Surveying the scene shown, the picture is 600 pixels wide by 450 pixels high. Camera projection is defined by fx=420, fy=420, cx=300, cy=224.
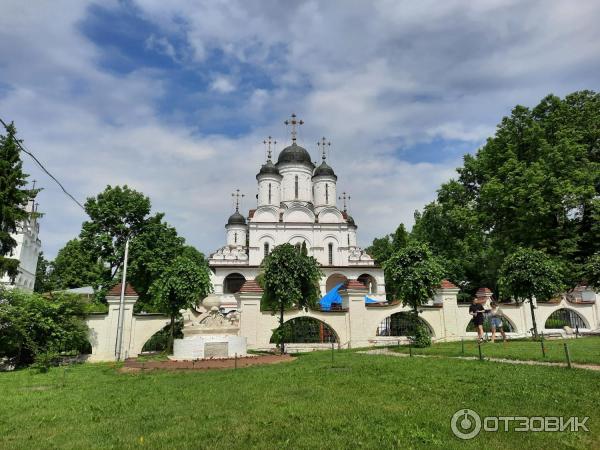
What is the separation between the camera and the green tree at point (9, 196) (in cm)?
1783

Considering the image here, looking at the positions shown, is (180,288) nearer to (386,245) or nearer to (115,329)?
(115,329)

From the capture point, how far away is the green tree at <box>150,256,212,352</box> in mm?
15781

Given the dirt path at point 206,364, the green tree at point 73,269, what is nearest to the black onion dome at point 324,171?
the green tree at point 73,269

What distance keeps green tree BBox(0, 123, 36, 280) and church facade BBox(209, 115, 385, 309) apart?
21582mm

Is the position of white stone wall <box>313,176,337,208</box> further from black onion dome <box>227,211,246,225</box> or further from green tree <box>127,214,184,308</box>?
green tree <box>127,214,184,308</box>

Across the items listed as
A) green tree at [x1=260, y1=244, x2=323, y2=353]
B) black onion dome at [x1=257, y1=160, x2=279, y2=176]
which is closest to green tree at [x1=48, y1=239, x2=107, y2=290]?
black onion dome at [x1=257, y1=160, x2=279, y2=176]

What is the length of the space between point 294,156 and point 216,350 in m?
35.2

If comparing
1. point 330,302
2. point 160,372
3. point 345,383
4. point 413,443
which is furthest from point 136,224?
point 413,443

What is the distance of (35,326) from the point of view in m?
13.9

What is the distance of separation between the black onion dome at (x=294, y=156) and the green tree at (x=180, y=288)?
31673 millimetres

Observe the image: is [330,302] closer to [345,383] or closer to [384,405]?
[345,383]

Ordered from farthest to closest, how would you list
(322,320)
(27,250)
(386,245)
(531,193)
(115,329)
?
(386,245) < (27,250) < (531,193) < (322,320) < (115,329)

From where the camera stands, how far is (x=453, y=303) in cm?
1919

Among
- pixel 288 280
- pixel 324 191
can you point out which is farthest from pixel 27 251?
pixel 288 280
